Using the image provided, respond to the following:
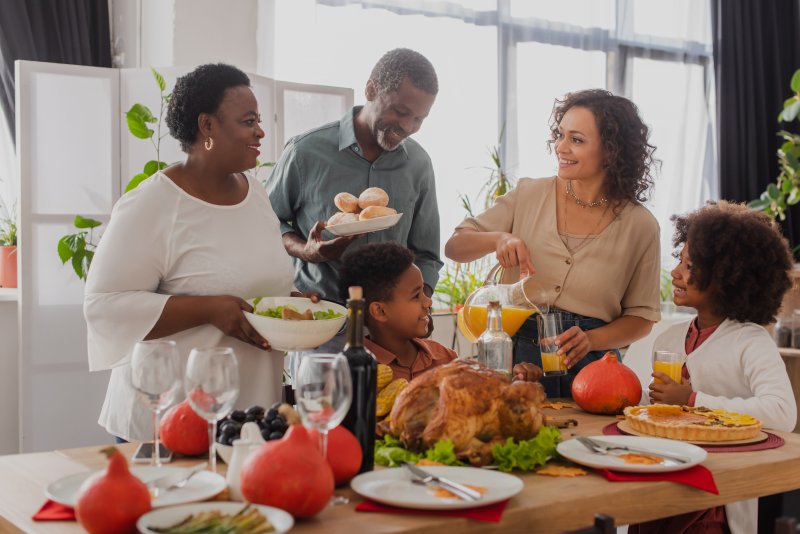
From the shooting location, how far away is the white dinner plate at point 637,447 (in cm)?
155

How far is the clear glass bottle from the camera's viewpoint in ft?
6.52

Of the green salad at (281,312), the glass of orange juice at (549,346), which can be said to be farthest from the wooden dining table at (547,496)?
the green salad at (281,312)

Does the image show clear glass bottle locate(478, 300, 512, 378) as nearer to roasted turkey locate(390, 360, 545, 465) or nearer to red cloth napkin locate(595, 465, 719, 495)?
roasted turkey locate(390, 360, 545, 465)

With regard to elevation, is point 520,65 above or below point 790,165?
above

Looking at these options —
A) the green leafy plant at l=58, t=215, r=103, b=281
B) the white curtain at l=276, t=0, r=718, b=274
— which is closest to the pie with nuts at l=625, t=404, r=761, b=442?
the green leafy plant at l=58, t=215, r=103, b=281

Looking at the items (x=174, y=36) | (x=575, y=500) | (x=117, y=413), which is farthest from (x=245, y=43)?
(x=575, y=500)

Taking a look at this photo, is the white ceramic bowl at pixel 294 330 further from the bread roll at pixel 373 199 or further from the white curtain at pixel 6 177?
the white curtain at pixel 6 177

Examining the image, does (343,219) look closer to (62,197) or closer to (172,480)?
(172,480)

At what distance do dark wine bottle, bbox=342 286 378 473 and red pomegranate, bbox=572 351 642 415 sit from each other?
0.70m

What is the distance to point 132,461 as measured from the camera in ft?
5.24

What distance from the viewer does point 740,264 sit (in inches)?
95.8

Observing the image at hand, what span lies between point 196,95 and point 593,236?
1118mm

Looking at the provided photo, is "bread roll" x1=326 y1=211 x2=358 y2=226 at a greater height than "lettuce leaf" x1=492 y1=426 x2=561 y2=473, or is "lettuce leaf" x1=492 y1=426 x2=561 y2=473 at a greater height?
"bread roll" x1=326 y1=211 x2=358 y2=226

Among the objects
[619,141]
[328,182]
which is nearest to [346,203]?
[328,182]
